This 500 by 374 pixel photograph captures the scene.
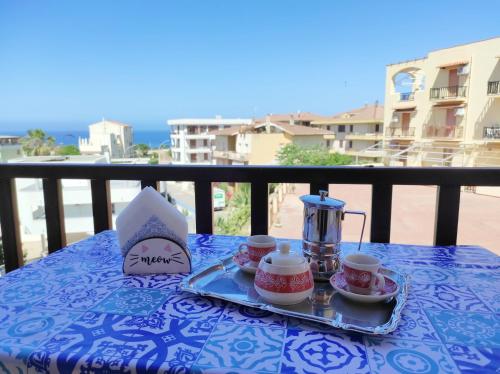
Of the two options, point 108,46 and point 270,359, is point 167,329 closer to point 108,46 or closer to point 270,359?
point 270,359

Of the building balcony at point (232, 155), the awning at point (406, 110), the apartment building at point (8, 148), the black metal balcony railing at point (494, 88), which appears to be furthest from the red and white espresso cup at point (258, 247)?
the building balcony at point (232, 155)

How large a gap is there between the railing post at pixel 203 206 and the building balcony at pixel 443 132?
12.7 meters

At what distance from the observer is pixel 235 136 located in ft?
59.5

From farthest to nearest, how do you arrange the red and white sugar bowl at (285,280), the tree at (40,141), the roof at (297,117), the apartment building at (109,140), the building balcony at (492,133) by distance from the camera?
the roof at (297,117) < the tree at (40,141) < the apartment building at (109,140) < the building balcony at (492,133) < the red and white sugar bowl at (285,280)

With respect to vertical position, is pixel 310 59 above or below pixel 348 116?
above

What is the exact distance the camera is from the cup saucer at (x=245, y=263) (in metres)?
0.76

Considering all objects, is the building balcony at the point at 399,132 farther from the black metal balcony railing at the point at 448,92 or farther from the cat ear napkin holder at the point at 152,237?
the cat ear napkin holder at the point at 152,237

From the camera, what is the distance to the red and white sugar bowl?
596 mm

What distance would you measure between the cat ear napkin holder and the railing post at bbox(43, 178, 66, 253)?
0.69 m

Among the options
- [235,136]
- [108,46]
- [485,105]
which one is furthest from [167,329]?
[108,46]

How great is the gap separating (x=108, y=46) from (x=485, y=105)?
2300 cm

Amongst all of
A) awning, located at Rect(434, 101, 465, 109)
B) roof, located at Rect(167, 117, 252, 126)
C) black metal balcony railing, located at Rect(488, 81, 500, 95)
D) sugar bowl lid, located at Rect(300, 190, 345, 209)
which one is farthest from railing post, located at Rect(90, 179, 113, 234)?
roof, located at Rect(167, 117, 252, 126)

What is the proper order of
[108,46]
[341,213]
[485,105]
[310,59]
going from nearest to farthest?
1. [341,213]
2. [485,105]
3. [310,59]
4. [108,46]

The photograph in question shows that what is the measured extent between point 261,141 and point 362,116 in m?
6.59
